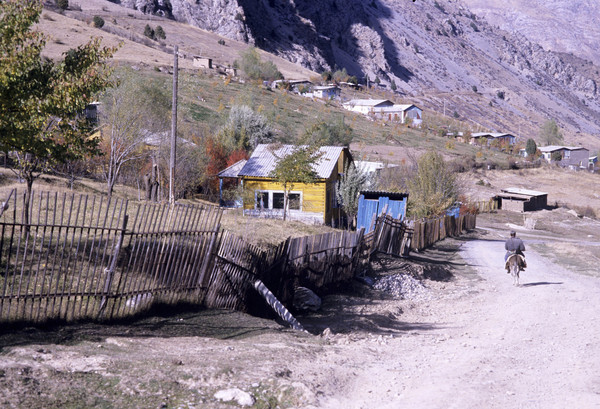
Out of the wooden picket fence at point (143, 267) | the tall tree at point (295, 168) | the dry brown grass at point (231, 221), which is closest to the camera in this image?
the wooden picket fence at point (143, 267)

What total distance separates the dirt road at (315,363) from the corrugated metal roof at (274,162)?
22.1 metres

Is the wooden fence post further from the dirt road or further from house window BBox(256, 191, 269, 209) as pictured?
house window BBox(256, 191, 269, 209)

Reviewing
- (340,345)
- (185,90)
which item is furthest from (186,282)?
(185,90)

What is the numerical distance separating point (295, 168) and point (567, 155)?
344 ft

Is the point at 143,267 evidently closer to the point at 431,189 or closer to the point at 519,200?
the point at 431,189

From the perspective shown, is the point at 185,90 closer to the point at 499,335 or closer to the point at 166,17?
the point at 499,335

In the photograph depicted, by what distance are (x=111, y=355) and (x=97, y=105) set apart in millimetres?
33042

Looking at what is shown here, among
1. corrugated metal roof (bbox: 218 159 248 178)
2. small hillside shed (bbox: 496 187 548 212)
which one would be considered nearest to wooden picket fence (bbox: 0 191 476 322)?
corrugated metal roof (bbox: 218 159 248 178)

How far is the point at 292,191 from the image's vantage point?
35.6 metres

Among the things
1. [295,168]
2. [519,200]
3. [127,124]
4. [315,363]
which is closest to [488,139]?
[519,200]

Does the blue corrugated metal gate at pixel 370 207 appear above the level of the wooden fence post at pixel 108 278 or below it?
above

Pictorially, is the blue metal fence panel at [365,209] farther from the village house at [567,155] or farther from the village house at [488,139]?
the village house at [567,155]

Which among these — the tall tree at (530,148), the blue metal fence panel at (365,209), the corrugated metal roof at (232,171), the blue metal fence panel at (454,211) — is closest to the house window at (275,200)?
the corrugated metal roof at (232,171)

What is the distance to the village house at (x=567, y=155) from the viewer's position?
387 ft
